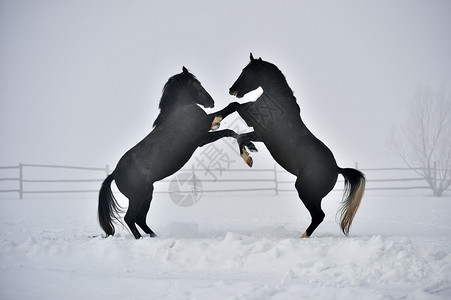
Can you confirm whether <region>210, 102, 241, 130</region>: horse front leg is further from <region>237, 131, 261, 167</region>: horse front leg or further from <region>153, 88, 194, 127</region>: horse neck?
<region>153, 88, 194, 127</region>: horse neck

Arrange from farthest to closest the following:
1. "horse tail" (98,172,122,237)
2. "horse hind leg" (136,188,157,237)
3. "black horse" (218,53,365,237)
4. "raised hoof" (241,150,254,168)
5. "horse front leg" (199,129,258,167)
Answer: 1. "horse tail" (98,172,122,237)
2. "horse hind leg" (136,188,157,237)
3. "horse front leg" (199,129,258,167)
4. "black horse" (218,53,365,237)
5. "raised hoof" (241,150,254,168)

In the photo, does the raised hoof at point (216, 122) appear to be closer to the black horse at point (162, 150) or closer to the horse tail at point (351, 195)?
the black horse at point (162, 150)

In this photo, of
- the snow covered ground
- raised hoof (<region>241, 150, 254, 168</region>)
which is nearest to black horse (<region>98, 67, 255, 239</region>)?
raised hoof (<region>241, 150, 254, 168</region>)

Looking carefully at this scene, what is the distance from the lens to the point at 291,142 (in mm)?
4488

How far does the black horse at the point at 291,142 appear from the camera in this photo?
4414mm

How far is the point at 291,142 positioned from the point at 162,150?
60.2 inches

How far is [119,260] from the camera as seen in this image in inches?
151

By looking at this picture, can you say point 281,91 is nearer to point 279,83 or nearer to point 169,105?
point 279,83

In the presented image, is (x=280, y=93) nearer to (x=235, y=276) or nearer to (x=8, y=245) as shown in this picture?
(x=235, y=276)

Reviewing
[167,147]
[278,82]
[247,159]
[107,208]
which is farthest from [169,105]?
[107,208]

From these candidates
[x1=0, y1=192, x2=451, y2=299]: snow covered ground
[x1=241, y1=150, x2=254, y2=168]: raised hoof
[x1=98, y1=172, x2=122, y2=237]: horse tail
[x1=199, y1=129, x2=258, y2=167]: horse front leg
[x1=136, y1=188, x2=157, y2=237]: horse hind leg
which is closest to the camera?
[x1=0, y1=192, x2=451, y2=299]: snow covered ground

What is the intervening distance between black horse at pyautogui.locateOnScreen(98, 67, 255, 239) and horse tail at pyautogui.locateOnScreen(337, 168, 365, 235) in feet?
4.27

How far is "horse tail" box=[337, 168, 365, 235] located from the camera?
4633mm

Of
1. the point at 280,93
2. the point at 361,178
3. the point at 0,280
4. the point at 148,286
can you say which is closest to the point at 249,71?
the point at 280,93
